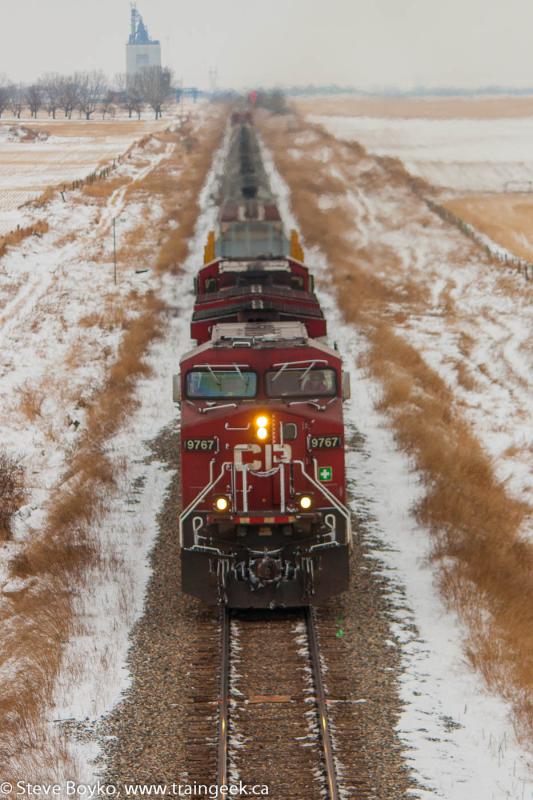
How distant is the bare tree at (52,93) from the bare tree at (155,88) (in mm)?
14434

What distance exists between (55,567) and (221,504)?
13.1 ft

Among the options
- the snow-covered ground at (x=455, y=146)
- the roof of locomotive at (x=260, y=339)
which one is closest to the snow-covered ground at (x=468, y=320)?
the roof of locomotive at (x=260, y=339)

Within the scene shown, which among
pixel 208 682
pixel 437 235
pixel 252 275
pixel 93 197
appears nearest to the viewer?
pixel 208 682

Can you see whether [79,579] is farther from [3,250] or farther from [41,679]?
[3,250]

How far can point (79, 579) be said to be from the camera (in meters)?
15.5

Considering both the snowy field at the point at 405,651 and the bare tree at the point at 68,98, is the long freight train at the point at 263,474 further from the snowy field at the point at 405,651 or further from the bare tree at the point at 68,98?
the bare tree at the point at 68,98

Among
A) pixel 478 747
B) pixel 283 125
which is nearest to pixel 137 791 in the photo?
pixel 478 747

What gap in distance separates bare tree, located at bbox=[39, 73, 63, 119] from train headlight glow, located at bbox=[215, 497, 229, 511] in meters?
142

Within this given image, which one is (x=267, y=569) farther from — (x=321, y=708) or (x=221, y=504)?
(x=321, y=708)

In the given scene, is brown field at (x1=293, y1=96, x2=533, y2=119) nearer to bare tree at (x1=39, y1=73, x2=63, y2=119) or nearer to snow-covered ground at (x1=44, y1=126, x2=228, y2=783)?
bare tree at (x1=39, y1=73, x2=63, y2=119)

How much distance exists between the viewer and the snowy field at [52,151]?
227ft

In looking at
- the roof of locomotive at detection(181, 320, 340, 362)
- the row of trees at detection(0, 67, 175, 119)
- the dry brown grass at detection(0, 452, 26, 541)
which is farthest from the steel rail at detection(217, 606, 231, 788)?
the row of trees at detection(0, 67, 175, 119)

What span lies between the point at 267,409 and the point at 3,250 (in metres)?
33.1

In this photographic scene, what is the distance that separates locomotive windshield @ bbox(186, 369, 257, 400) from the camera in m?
14.1
